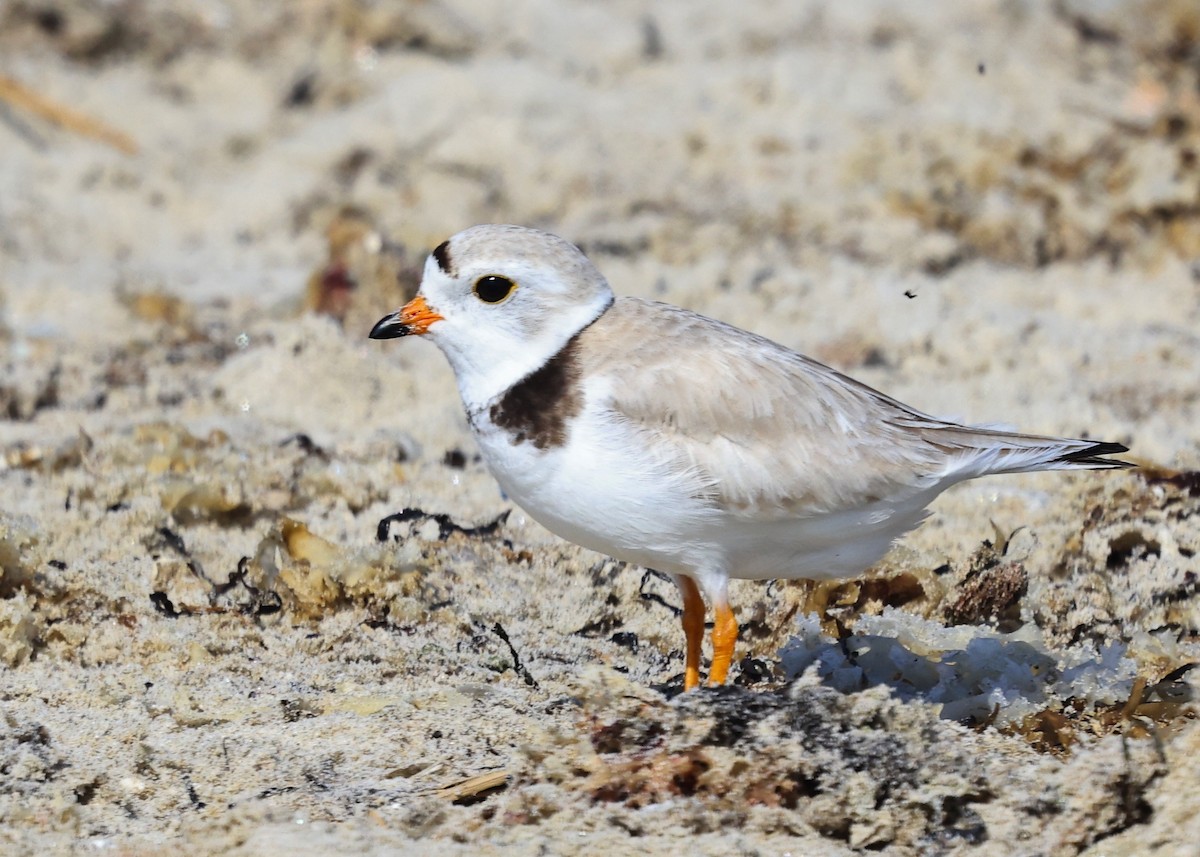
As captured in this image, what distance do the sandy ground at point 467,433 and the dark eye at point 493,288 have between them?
0.76 metres

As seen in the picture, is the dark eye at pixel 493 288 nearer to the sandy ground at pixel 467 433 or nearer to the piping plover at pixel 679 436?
the piping plover at pixel 679 436

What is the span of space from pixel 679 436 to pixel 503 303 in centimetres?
52

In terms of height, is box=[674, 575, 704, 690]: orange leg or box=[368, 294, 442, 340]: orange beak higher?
box=[368, 294, 442, 340]: orange beak

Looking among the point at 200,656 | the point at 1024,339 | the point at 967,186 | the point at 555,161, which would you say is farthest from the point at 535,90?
the point at 200,656

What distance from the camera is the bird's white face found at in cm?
320

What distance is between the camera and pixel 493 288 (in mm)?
3254

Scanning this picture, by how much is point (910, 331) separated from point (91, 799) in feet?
12.4

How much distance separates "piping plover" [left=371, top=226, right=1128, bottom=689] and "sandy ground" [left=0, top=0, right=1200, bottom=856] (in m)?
0.28

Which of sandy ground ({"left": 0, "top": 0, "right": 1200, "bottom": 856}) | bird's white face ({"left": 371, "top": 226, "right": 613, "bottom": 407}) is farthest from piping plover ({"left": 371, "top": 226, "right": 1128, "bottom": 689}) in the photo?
sandy ground ({"left": 0, "top": 0, "right": 1200, "bottom": 856})

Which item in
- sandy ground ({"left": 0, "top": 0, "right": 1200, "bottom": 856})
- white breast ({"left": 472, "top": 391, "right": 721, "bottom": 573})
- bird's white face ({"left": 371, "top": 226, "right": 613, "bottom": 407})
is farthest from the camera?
bird's white face ({"left": 371, "top": 226, "right": 613, "bottom": 407})

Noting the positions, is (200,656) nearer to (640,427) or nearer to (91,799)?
(91,799)

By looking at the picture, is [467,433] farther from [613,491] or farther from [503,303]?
[613,491]

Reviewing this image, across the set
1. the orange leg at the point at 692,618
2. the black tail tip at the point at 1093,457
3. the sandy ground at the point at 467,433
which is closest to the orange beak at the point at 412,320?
the sandy ground at the point at 467,433

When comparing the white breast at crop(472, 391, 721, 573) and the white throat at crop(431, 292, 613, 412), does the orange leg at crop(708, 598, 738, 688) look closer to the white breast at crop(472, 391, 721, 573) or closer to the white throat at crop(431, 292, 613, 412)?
the white breast at crop(472, 391, 721, 573)
